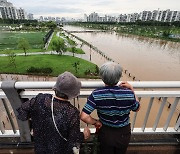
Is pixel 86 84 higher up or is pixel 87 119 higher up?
pixel 86 84

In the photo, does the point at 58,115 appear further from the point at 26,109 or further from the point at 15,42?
the point at 15,42

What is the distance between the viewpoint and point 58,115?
132cm

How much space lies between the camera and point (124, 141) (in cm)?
171

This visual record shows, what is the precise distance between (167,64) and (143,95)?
28165mm

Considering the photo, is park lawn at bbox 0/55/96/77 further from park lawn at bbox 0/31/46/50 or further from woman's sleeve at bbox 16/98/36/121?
woman's sleeve at bbox 16/98/36/121

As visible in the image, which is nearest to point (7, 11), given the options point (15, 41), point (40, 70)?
point (15, 41)

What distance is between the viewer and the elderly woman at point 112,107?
1.43 meters

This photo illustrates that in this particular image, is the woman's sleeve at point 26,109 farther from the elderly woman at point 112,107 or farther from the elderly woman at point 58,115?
the elderly woman at point 112,107

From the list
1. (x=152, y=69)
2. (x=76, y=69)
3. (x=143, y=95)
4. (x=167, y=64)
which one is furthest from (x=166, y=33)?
(x=143, y=95)

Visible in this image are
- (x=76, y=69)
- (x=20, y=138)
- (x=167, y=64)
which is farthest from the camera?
(x=167, y=64)

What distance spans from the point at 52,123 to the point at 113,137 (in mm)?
675

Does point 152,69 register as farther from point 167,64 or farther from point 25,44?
point 25,44

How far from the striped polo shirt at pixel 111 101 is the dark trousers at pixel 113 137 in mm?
195

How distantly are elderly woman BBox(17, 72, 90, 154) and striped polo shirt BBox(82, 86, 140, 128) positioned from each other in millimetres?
176
